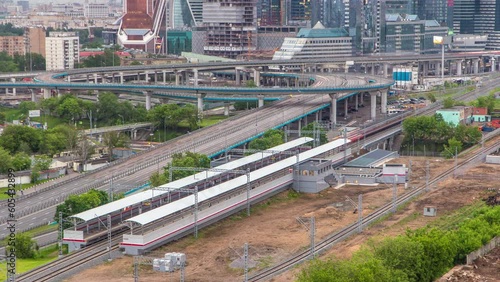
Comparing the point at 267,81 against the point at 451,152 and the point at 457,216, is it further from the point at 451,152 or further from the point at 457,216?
the point at 457,216

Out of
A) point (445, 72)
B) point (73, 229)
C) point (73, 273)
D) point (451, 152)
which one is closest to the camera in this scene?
point (73, 273)

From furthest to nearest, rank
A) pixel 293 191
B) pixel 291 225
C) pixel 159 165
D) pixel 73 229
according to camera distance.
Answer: pixel 159 165 → pixel 293 191 → pixel 291 225 → pixel 73 229

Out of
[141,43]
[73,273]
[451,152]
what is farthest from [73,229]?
[141,43]

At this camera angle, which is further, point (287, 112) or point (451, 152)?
point (287, 112)

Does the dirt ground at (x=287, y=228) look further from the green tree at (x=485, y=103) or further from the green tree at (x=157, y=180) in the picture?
the green tree at (x=485, y=103)

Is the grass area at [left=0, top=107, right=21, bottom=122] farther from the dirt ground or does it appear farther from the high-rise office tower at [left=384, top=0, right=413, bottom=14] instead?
the high-rise office tower at [left=384, top=0, right=413, bottom=14]

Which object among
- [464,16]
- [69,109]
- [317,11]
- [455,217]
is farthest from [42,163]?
[464,16]
